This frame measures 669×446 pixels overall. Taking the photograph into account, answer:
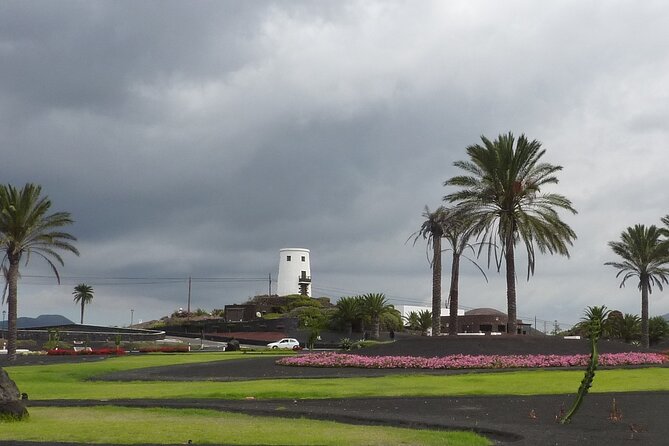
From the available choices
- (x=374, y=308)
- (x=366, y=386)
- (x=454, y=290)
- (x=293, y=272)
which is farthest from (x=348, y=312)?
(x=366, y=386)

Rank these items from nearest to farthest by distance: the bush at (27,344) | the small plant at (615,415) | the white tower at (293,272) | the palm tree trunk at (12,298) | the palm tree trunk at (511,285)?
the small plant at (615,415), the palm tree trunk at (511,285), the palm tree trunk at (12,298), the bush at (27,344), the white tower at (293,272)

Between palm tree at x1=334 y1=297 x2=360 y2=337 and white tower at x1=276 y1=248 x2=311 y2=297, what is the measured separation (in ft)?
138

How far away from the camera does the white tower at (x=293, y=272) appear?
5143 inches

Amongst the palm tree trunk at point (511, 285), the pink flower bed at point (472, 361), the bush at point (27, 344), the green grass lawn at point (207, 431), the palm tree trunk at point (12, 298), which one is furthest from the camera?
A: the bush at point (27, 344)

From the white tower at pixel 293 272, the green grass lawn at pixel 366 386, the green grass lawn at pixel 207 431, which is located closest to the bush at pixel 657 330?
the green grass lawn at pixel 366 386

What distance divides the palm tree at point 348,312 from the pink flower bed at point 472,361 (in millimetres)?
49211

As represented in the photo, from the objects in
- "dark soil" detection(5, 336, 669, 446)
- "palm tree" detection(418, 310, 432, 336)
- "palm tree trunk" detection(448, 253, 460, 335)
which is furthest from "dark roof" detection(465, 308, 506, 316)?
"dark soil" detection(5, 336, 669, 446)

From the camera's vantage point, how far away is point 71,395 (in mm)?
25125

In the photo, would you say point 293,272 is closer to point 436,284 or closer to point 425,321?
point 425,321

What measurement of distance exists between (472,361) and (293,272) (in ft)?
320

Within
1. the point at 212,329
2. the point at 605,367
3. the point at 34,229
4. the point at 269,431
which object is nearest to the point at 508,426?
the point at 269,431

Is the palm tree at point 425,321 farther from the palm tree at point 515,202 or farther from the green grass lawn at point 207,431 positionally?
the green grass lawn at point 207,431

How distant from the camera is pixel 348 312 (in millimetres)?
86688

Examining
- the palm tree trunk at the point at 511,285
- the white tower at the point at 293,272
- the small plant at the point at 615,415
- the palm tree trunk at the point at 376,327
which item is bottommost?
the small plant at the point at 615,415
